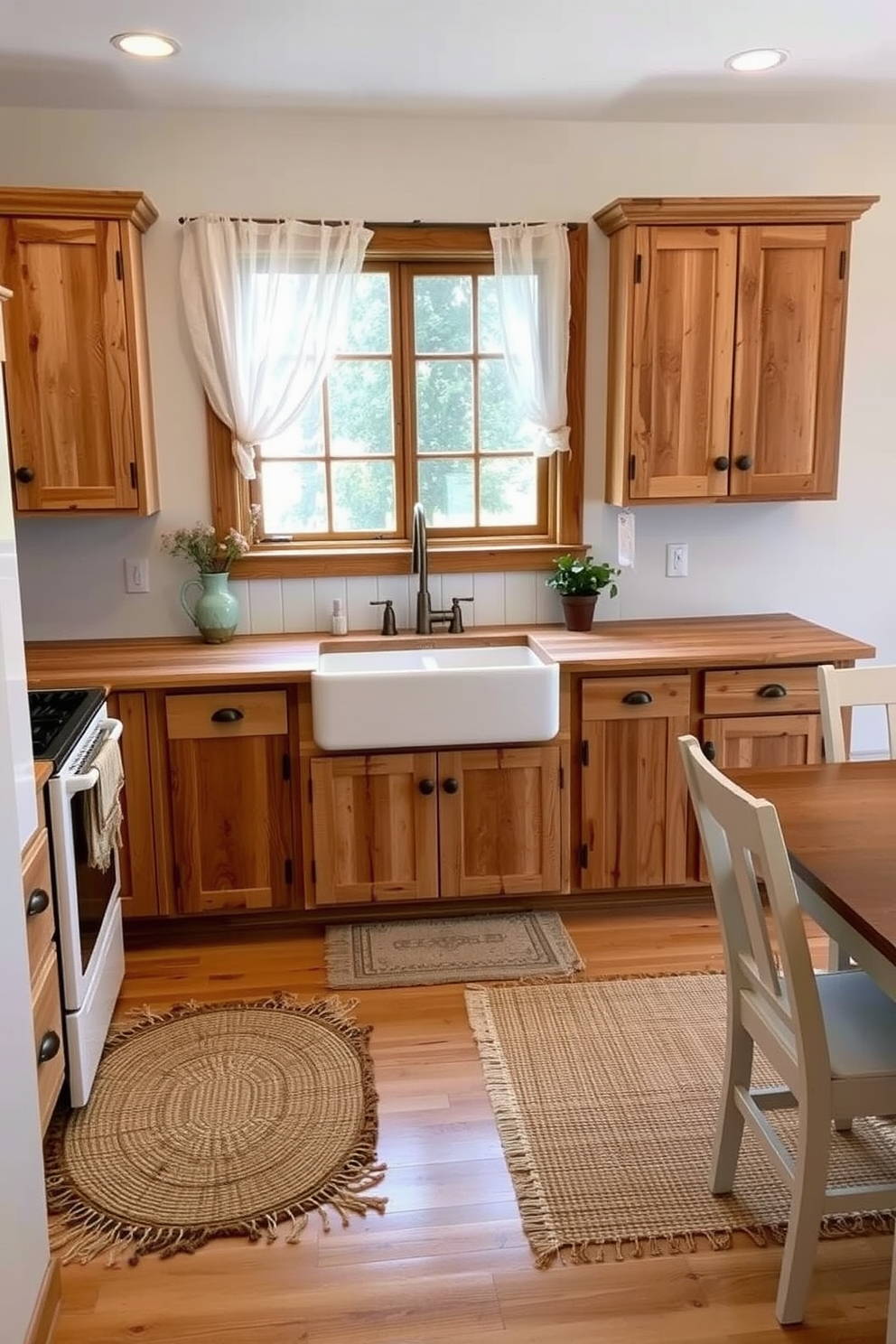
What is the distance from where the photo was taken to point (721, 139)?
11.7 feet

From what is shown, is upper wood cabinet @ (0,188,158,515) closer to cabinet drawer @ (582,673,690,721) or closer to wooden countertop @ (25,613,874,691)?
wooden countertop @ (25,613,874,691)

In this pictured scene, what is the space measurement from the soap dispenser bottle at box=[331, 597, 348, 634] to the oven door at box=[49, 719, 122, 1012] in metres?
1.30

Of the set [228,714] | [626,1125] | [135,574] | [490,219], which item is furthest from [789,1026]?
[490,219]

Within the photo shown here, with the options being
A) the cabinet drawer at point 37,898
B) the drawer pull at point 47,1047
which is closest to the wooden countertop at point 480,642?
the cabinet drawer at point 37,898

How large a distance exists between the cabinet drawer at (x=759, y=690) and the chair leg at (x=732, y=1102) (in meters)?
1.37

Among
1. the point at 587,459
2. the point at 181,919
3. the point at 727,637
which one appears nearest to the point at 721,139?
the point at 587,459

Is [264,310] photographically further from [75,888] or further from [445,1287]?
[445,1287]

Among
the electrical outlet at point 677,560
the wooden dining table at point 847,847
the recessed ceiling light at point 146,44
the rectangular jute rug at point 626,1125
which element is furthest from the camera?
the electrical outlet at point 677,560

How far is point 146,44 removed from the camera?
279cm

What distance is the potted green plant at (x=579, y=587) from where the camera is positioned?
11.9 feet

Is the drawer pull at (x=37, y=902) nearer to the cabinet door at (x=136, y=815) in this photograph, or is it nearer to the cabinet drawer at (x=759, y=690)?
the cabinet door at (x=136, y=815)

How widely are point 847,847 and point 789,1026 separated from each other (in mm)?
325

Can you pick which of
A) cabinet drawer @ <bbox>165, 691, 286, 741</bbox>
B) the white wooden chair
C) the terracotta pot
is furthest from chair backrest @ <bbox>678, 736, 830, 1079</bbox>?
the terracotta pot

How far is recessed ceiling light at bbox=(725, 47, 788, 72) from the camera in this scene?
9.60 feet
